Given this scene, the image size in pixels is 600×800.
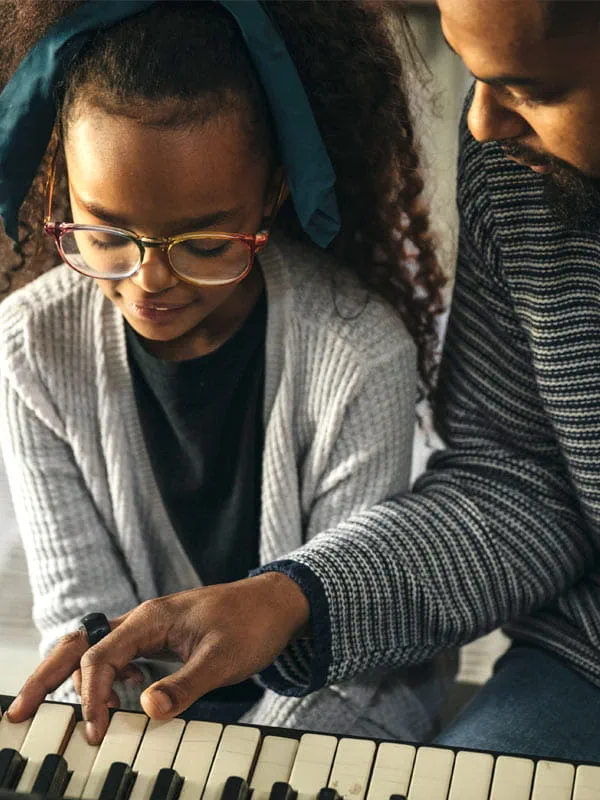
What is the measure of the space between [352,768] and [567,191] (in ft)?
1.52

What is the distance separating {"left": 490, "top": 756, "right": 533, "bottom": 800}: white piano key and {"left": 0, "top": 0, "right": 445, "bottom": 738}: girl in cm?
24

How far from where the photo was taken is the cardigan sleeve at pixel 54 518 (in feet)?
3.74

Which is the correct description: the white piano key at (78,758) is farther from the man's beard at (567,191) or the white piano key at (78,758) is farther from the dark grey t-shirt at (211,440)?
the man's beard at (567,191)

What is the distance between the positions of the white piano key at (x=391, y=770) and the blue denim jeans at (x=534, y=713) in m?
0.20

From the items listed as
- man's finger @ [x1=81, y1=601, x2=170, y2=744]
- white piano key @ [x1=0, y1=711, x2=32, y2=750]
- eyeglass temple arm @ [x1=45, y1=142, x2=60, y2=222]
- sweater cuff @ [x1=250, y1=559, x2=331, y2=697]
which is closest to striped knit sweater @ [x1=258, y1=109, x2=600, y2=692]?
sweater cuff @ [x1=250, y1=559, x2=331, y2=697]

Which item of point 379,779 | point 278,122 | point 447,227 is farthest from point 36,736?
point 447,227

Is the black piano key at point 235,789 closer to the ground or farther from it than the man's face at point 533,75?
closer to the ground

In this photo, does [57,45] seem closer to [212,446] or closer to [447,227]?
[212,446]

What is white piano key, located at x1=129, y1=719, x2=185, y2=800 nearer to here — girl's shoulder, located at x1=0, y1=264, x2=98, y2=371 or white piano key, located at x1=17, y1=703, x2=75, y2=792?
white piano key, located at x1=17, y1=703, x2=75, y2=792

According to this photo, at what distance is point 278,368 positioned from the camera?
1139 millimetres

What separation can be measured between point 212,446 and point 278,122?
1.09 ft

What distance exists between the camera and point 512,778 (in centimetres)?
81

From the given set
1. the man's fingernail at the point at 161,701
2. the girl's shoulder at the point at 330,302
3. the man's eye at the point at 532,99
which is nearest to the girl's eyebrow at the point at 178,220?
the girl's shoulder at the point at 330,302

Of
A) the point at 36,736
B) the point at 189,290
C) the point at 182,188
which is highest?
the point at 182,188
